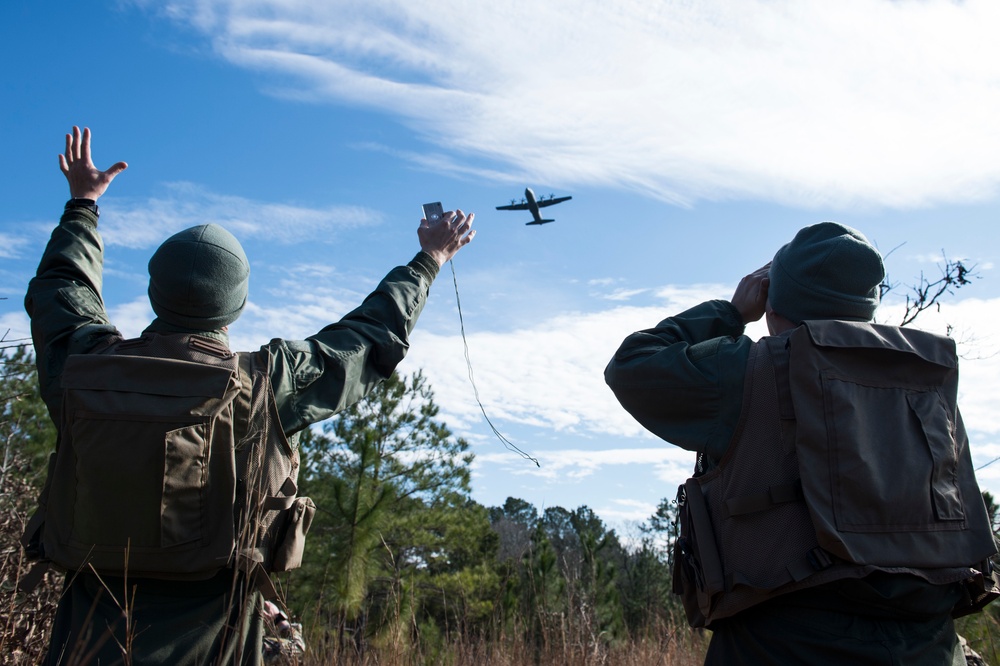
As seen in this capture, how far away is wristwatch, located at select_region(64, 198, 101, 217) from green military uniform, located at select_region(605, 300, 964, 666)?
6.24 feet

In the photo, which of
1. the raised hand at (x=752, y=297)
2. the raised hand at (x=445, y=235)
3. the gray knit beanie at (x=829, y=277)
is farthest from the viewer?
the raised hand at (x=445, y=235)

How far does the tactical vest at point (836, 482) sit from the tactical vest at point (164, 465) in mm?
1176

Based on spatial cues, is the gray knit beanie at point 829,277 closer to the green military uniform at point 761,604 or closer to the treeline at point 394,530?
the green military uniform at point 761,604

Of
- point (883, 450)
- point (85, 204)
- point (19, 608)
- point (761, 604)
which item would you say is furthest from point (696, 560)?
point (19, 608)

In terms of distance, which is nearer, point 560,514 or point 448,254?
point 448,254

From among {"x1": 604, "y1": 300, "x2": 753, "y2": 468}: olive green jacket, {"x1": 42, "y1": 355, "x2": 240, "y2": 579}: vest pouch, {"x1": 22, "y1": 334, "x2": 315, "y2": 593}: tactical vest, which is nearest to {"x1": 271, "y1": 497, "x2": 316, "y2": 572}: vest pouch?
{"x1": 22, "y1": 334, "x2": 315, "y2": 593}: tactical vest

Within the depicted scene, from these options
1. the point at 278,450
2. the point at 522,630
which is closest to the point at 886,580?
the point at 278,450

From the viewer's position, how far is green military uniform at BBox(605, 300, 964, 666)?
1.94m

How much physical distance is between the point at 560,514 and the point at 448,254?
154 ft

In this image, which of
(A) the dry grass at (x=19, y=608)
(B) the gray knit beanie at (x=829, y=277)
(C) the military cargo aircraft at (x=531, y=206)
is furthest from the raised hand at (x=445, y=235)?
(C) the military cargo aircraft at (x=531, y=206)

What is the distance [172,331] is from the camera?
2480 mm

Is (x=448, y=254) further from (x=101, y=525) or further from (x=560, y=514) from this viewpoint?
(x=560, y=514)

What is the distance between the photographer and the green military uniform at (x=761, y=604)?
76.2 inches

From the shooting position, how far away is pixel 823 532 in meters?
1.94
